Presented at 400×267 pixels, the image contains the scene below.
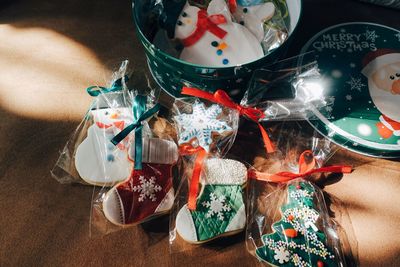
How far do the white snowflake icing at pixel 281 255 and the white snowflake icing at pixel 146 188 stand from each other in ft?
0.84

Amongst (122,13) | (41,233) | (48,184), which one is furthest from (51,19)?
(41,233)

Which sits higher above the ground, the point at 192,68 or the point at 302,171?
the point at 192,68

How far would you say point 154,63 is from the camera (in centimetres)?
82

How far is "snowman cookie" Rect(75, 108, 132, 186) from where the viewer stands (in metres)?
0.78

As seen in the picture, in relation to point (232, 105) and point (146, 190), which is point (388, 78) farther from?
point (146, 190)

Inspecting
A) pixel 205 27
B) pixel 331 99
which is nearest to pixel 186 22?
pixel 205 27

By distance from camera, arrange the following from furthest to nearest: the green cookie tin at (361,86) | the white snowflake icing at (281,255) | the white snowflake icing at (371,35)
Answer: the white snowflake icing at (371,35) < the green cookie tin at (361,86) < the white snowflake icing at (281,255)

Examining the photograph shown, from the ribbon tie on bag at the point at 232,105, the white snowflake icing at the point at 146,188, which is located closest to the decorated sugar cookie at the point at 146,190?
the white snowflake icing at the point at 146,188

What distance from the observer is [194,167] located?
79cm

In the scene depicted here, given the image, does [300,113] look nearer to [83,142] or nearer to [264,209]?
[264,209]

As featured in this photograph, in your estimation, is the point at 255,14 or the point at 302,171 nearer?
the point at 302,171

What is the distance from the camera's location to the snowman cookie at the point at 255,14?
2.97ft

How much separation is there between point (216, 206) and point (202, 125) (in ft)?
0.55

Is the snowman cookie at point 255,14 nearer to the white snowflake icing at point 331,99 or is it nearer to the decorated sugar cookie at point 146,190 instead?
the white snowflake icing at point 331,99
